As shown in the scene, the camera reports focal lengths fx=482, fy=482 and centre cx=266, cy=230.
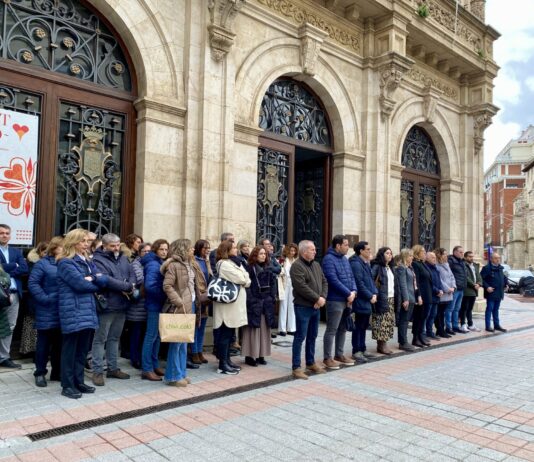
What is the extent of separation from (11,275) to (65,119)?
8.03 feet

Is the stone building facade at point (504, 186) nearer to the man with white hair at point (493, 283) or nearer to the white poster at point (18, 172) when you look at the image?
the man with white hair at point (493, 283)

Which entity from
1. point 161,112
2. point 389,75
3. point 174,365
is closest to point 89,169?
point 161,112

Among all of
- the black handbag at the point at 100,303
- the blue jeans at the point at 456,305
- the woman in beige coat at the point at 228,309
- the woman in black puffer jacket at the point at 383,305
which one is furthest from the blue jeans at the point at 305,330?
the blue jeans at the point at 456,305

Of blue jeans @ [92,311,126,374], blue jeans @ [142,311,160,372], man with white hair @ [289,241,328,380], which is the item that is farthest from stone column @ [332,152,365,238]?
blue jeans @ [92,311,126,374]

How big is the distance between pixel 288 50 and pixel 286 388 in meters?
6.85

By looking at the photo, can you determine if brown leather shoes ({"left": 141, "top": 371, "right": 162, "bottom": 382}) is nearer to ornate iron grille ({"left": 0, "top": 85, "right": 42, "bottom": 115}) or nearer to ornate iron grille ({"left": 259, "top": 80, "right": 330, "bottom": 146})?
ornate iron grille ({"left": 0, "top": 85, "right": 42, "bottom": 115})

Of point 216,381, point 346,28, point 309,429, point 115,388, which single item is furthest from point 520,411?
point 346,28

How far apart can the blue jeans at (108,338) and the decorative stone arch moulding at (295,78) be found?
14.4 feet

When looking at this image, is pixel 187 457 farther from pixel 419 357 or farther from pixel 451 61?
pixel 451 61

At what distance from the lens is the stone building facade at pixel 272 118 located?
7.30 m

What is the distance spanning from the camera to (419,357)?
25.2 feet

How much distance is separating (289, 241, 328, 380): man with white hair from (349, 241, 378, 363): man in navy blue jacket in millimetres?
875

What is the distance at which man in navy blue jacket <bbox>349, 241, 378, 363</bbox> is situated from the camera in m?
7.18

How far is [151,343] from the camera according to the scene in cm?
576
